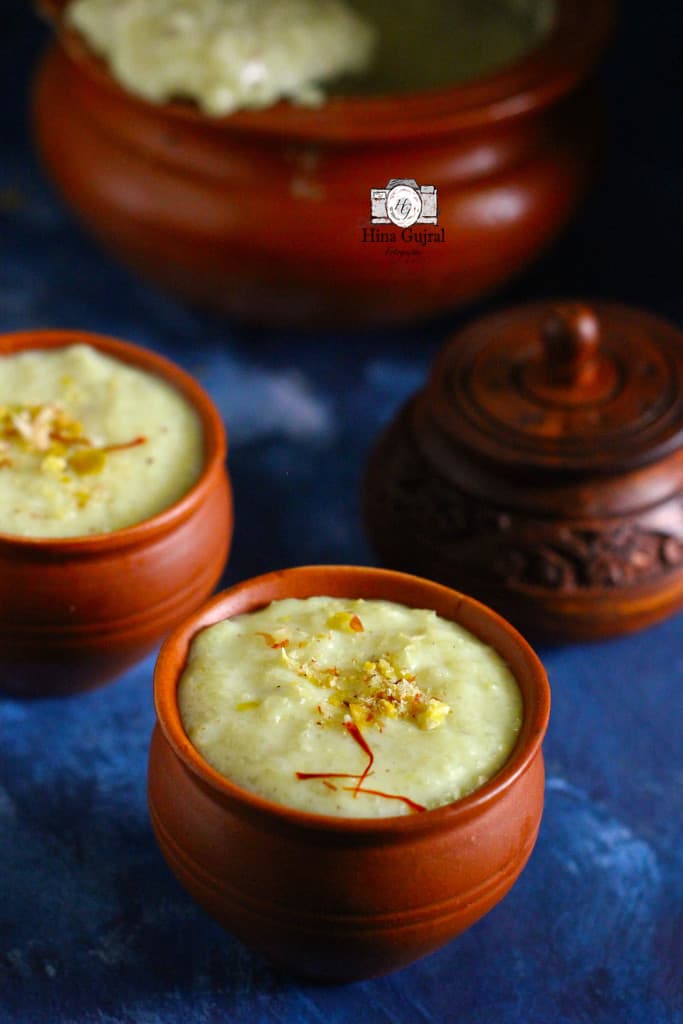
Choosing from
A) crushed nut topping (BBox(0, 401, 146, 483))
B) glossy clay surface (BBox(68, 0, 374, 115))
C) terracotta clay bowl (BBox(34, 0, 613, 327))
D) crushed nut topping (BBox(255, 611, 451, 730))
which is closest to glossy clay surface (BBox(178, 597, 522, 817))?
crushed nut topping (BBox(255, 611, 451, 730))

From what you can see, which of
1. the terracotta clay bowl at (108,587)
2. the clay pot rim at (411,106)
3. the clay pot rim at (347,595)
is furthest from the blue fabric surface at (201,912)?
the clay pot rim at (411,106)

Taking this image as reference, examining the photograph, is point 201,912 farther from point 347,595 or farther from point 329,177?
point 329,177

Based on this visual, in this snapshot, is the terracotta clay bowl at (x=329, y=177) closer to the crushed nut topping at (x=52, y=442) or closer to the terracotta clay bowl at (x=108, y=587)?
the terracotta clay bowl at (x=108, y=587)

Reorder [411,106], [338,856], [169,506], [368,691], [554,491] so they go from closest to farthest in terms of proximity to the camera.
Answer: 1. [338,856]
2. [368,691]
3. [169,506]
4. [554,491]
5. [411,106]

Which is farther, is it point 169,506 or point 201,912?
point 169,506

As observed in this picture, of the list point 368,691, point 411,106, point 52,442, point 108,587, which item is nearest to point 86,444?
point 52,442

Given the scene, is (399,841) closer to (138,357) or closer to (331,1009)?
(331,1009)
